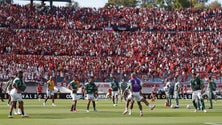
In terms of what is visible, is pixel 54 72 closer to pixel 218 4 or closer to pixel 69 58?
pixel 69 58

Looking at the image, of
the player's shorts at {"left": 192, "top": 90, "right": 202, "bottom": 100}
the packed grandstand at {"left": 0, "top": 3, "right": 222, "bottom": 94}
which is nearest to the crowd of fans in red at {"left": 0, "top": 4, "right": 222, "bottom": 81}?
the packed grandstand at {"left": 0, "top": 3, "right": 222, "bottom": 94}

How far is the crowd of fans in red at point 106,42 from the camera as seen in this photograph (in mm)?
58750

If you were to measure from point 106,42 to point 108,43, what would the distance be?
38 cm

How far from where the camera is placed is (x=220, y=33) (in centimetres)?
7069

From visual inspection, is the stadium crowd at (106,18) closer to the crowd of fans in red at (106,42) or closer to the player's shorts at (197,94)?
the crowd of fans in red at (106,42)

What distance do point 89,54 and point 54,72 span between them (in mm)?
8309

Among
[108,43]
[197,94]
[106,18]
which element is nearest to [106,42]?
[108,43]

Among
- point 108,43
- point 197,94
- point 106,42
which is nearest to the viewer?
point 197,94

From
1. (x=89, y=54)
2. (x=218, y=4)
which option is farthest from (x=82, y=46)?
(x=218, y=4)

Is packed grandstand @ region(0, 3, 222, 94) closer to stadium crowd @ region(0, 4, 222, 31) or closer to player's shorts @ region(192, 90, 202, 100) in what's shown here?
stadium crowd @ region(0, 4, 222, 31)

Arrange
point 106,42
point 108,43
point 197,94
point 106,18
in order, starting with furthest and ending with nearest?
point 106,18, point 106,42, point 108,43, point 197,94

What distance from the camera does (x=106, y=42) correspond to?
6675cm

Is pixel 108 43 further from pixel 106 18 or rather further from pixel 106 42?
pixel 106 18

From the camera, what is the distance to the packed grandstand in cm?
5816
